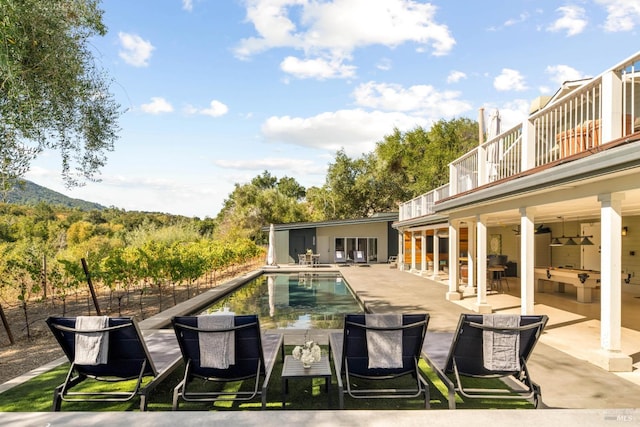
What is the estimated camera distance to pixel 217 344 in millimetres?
3645

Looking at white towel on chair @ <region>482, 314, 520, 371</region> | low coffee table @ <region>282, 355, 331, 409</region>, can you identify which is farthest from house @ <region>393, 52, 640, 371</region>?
low coffee table @ <region>282, 355, 331, 409</region>

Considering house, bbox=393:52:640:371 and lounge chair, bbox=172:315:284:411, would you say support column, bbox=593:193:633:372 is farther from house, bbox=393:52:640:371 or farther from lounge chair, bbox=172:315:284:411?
lounge chair, bbox=172:315:284:411

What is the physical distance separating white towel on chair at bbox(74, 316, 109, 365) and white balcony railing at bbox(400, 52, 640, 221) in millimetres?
5296

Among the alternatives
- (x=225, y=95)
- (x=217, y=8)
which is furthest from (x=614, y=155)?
(x=225, y=95)

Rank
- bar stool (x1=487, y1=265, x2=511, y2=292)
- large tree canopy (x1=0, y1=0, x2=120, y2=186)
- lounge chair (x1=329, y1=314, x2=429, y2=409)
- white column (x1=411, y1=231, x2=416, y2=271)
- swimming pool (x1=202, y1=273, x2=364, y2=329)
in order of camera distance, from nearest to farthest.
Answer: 1. lounge chair (x1=329, y1=314, x2=429, y2=409)
2. large tree canopy (x1=0, y1=0, x2=120, y2=186)
3. swimming pool (x1=202, y1=273, x2=364, y2=329)
4. bar stool (x1=487, y1=265, x2=511, y2=292)
5. white column (x1=411, y1=231, x2=416, y2=271)

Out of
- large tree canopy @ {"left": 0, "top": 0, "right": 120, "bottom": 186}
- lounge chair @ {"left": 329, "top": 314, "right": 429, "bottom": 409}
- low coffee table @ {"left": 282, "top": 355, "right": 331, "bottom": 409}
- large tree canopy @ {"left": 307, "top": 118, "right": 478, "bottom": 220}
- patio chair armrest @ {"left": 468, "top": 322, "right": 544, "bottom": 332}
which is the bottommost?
low coffee table @ {"left": 282, "top": 355, "right": 331, "bottom": 409}

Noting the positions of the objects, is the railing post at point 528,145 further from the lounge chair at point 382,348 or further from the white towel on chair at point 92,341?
the white towel on chair at point 92,341

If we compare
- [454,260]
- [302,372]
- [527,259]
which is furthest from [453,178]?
[302,372]

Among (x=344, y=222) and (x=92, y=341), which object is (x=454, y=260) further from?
(x=344, y=222)

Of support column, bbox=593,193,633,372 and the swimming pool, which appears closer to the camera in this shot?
support column, bbox=593,193,633,372

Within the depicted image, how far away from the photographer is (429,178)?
120ft

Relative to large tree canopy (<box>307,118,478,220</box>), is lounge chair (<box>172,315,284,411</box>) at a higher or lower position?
lower

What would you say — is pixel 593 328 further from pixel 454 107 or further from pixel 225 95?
pixel 454 107

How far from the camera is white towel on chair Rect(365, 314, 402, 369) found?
3.73 metres
